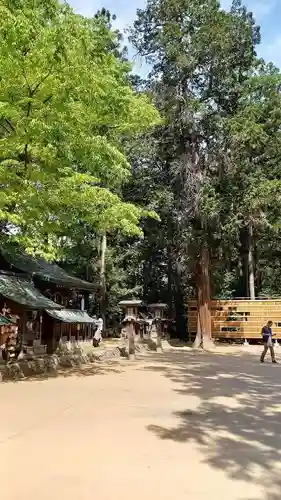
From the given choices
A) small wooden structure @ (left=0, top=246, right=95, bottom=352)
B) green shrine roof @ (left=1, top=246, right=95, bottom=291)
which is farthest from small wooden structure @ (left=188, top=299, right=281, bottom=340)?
green shrine roof @ (left=1, top=246, right=95, bottom=291)

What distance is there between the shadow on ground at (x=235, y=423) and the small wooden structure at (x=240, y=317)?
11.1 metres

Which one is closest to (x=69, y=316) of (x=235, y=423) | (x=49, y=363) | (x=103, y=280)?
(x=49, y=363)

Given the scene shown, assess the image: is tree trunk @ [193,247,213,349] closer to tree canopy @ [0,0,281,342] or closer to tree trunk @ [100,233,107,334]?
tree canopy @ [0,0,281,342]

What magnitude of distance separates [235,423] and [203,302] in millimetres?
15725

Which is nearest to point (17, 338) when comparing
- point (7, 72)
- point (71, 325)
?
point (71, 325)

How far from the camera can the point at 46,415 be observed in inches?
271

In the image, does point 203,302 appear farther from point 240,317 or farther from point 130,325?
point 130,325

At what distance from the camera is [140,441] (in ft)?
18.0

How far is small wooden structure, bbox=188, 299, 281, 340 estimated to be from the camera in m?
23.0

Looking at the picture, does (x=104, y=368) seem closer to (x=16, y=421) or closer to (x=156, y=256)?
(x=16, y=421)

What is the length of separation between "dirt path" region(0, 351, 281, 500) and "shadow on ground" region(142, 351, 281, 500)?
0.01 meters

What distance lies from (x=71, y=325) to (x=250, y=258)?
1073 cm

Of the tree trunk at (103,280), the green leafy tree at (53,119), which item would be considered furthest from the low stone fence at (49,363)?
the tree trunk at (103,280)

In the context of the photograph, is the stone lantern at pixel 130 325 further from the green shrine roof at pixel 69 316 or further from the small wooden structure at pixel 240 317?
the small wooden structure at pixel 240 317
